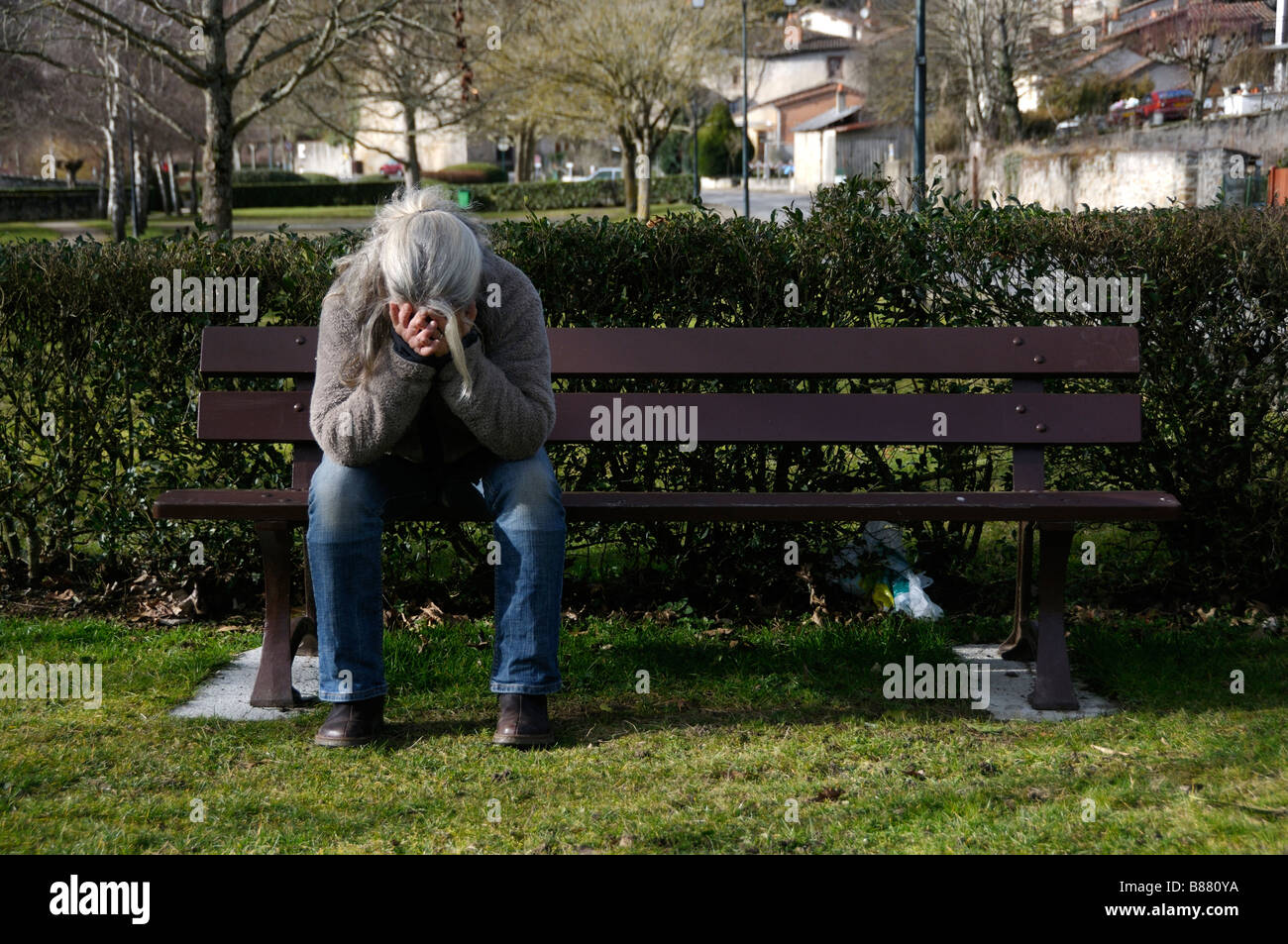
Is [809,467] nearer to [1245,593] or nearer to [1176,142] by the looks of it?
[1245,593]

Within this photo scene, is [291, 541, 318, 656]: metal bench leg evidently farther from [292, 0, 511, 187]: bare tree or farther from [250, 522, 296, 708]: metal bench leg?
[292, 0, 511, 187]: bare tree

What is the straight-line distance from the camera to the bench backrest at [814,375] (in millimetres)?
4285

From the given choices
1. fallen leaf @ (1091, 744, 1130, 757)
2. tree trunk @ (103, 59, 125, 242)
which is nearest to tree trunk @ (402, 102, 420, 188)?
tree trunk @ (103, 59, 125, 242)

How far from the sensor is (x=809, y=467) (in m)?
4.87

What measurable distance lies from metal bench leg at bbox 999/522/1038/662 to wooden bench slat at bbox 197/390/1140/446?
343 millimetres

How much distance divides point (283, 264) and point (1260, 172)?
25305 millimetres

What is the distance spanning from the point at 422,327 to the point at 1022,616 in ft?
7.19

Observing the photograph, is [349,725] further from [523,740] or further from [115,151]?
[115,151]

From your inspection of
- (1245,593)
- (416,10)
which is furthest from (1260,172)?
(1245,593)

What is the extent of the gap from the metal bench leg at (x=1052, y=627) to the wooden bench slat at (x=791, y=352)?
0.57 m

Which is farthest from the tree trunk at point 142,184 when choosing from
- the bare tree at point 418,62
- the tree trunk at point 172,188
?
the bare tree at point 418,62

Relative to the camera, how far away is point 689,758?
3.63 metres

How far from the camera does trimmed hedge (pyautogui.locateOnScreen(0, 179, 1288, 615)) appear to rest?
180 inches

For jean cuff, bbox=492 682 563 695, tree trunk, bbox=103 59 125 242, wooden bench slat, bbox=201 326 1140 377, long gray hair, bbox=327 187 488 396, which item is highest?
tree trunk, bbox=103 59 125 242
